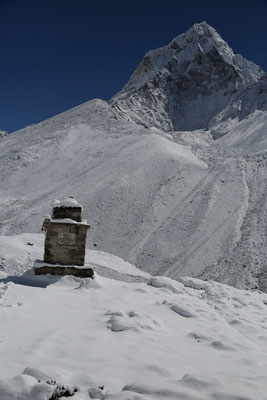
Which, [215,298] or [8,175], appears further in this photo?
[8,175]

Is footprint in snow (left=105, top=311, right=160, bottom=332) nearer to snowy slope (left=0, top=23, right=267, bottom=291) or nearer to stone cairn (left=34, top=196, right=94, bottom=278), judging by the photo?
stone cairn (left=34, top=196, right=94, bottom=278)

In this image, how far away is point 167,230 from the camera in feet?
100

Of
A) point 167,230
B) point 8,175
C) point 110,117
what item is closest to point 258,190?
point 167,230

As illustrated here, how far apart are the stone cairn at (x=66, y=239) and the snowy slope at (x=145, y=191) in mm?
2675

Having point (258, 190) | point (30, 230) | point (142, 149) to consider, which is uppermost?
point (142, 149)

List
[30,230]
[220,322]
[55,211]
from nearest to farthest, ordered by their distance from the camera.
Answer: [220,322] < [55,211] < [30,230]

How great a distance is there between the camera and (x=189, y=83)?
11812cm

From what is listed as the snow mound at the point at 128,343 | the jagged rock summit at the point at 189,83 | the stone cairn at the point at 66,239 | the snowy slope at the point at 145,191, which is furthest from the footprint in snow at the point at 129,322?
the jagged rock summit at the point at 189,83

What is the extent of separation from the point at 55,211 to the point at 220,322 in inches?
216

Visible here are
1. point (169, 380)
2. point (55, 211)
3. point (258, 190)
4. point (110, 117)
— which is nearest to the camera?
point (169, 380)

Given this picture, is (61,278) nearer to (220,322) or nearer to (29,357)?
(220,322)

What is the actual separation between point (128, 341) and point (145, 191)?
3166cm

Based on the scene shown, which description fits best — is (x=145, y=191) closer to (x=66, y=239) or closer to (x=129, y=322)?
(x=66, y=239)

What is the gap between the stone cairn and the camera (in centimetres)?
1012
